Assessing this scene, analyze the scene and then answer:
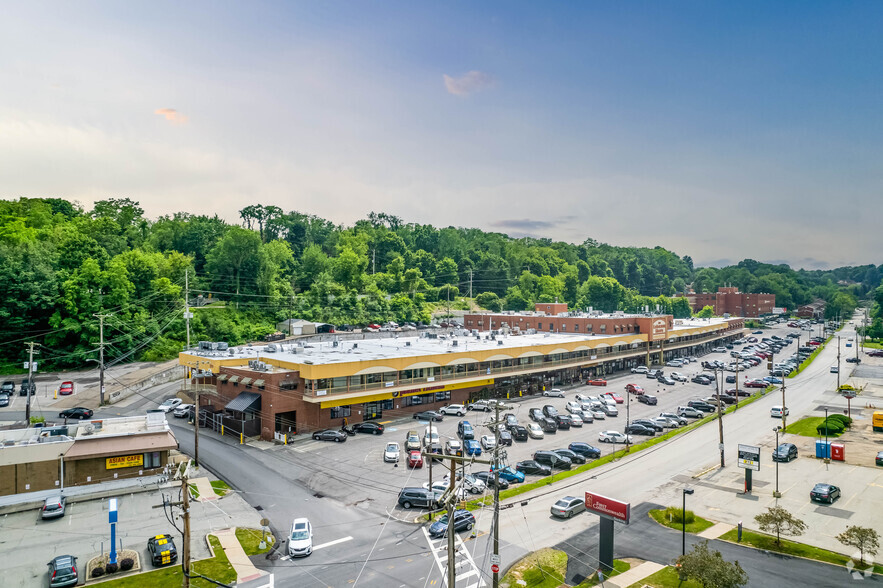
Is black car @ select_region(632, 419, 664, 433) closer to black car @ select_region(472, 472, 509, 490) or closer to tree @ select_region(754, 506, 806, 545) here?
black car @ select_region(472, 472, 509, 490)

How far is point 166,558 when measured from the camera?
2486cm

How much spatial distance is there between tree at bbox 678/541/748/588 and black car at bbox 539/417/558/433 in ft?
84.6

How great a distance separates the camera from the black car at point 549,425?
4750 centimetres

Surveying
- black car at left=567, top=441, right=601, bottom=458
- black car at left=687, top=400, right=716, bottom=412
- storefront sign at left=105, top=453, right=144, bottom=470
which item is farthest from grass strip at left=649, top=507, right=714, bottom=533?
storefront sign at left=105, top=453, right=144, bottom=470

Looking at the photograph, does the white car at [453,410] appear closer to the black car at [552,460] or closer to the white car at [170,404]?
the black car at [552,460]

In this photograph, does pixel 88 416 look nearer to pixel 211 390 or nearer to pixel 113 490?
pixel 211 390

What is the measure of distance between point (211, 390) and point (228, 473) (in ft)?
59.2

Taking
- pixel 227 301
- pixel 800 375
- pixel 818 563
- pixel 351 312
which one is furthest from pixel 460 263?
pixel 818 563

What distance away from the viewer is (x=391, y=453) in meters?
38.8

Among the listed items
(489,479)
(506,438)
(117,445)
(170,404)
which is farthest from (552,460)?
(170,404)

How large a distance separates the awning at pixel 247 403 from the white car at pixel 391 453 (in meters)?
13.0

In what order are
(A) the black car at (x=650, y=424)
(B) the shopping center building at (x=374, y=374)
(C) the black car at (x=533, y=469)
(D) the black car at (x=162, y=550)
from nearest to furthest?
1. (D) the black car at (x=162, y=550)
2. (C) the black car at (x=533, y=469)
3. (B) the shopping center building at (x=374, y=374)
4. (A) the black car at (x=650, y=424)

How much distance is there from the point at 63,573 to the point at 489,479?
74.5 feet

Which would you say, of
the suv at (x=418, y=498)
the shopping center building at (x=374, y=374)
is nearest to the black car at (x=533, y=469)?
the suv at (x=418, y=498)
